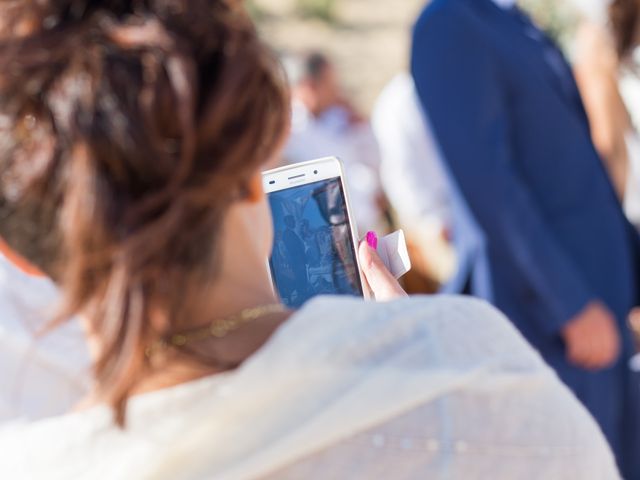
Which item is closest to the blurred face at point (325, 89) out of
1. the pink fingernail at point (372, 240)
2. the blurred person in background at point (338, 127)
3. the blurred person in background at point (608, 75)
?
the blurred person in background at point (338, 127)

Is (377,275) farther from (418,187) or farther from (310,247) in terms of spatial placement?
(418,187)

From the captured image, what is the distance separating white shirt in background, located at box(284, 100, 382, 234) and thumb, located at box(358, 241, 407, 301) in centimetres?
449

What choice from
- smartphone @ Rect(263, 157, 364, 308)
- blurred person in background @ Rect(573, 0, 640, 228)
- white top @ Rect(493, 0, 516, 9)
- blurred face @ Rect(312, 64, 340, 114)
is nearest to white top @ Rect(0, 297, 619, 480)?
smartphone @ Rect(263, 157, 364, 308)

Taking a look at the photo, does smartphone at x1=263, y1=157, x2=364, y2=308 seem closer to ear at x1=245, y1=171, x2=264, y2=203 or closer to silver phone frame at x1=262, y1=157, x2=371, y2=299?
silver phone frame at x1=262, y1=157, x2=371, y2=299

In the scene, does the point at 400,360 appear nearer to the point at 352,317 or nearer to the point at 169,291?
the point at 352,317

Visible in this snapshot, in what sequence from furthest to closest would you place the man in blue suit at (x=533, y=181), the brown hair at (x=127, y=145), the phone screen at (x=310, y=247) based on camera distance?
the man in blue suit at (x=533, y=181), the phone screen at (x=310, y=247), the brown hair at (x=127, y=145)

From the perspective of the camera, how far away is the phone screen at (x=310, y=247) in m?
1.55

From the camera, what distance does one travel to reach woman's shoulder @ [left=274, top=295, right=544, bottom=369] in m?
1.12

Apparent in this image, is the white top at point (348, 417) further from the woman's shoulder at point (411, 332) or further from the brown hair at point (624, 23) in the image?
the brown hair at point (624, 23)

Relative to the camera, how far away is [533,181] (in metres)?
3.04

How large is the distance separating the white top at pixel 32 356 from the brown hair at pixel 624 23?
2.45 metres

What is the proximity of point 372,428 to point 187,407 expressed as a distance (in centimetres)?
18

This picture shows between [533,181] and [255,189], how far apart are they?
1.98m

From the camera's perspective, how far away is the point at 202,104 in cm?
106
